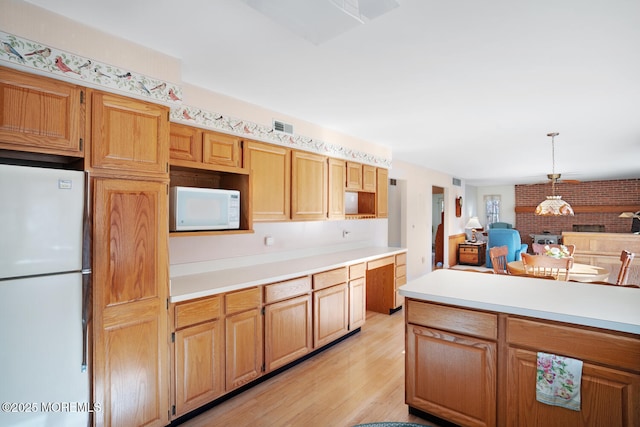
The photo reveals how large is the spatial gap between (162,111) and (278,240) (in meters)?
1.79

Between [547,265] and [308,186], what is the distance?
2790 mm

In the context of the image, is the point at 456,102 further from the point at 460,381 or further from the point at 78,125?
the point at 78,125

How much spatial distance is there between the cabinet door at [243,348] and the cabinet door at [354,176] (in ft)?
6.79

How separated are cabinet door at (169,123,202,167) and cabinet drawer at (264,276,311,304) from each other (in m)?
1.17

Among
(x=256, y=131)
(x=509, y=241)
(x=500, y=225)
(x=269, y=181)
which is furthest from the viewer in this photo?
(x=500, y=225)

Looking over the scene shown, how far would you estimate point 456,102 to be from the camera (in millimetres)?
2912

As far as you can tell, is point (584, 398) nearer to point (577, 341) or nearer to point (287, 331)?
point (577, 341)

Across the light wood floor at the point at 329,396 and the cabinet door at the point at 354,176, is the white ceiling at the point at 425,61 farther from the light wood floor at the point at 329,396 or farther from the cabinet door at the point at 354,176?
the light wood floor at the point at 329,396

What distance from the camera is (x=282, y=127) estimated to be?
319cm

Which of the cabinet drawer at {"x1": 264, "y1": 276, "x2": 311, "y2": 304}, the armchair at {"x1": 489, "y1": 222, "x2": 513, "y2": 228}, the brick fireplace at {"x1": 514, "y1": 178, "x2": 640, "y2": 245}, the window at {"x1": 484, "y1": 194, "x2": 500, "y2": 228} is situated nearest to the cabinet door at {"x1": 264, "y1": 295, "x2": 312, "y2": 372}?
the cabinet drawer at {"x1": 264, "y1": 276, "x2": 311, "y2": 304}

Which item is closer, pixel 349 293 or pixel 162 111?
pixel 162 111

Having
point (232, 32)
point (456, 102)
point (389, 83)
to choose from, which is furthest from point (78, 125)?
point (456, 102)

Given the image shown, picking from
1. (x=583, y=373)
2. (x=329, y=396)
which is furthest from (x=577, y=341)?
(x=329, y=396)

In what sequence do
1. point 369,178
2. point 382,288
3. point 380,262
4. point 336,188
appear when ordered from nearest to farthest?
point 336,188 → point 380,262 → point 369,178 → point 382,288
